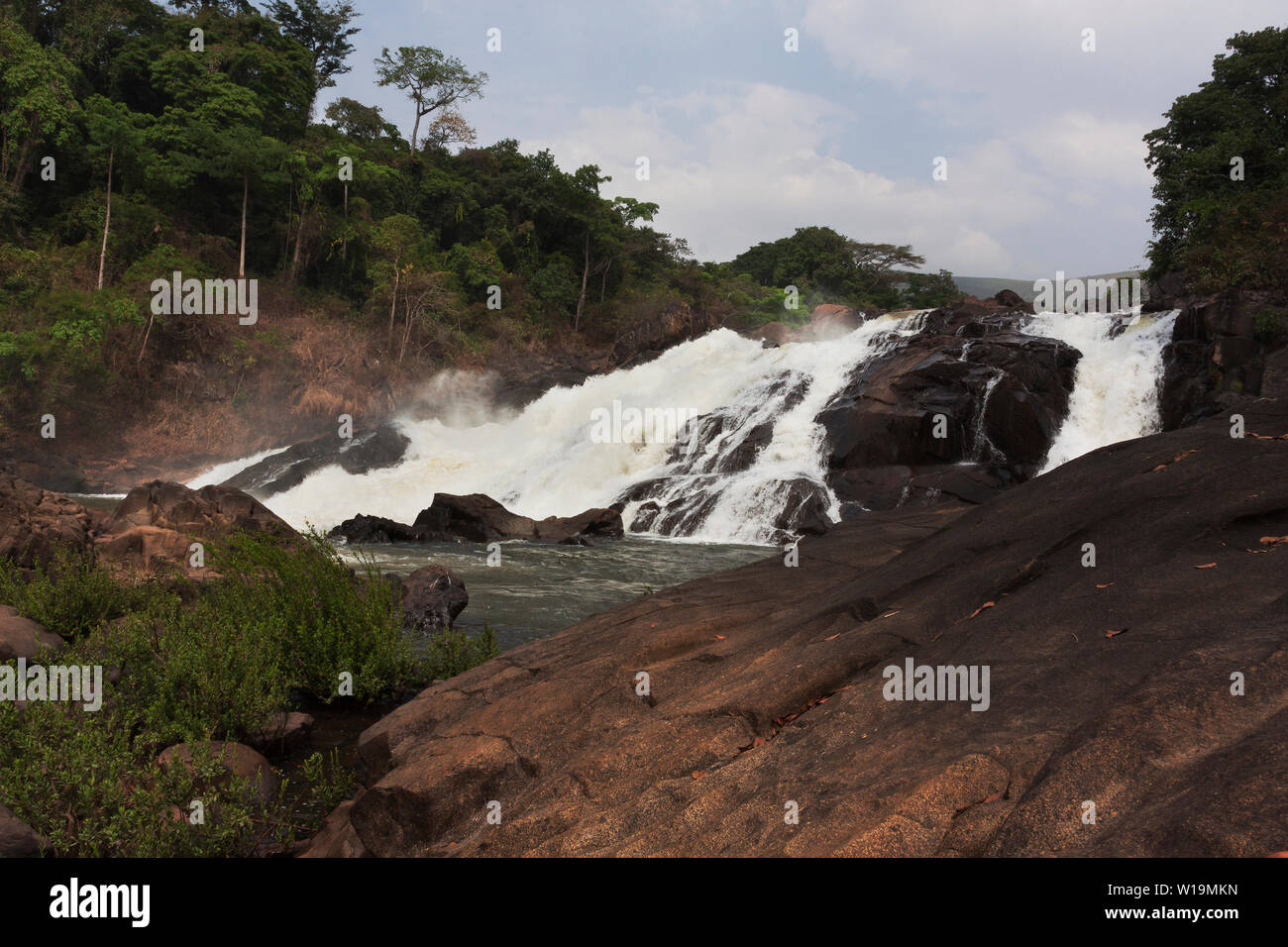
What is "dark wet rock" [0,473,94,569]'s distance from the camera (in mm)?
9609

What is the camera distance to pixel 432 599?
33.2 ft

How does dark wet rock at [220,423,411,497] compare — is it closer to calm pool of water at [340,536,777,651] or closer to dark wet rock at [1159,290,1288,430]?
calm pool of water at [340,536,777,651]

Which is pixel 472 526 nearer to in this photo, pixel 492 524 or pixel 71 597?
pixel 492 524

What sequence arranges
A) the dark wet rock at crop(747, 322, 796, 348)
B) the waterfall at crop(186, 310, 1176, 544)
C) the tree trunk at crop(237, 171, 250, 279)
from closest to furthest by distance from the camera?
the waterfall at crop(186, 310, 1176, 544), the tree trunk at crop(237, 171, 250, 279), the dark wet rock at crop(747, 322, 796, 348)

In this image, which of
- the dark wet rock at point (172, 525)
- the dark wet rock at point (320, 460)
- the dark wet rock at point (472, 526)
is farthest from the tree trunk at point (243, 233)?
the dark wet rock at point (172, 525)

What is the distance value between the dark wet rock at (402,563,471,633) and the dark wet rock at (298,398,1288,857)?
3.89m

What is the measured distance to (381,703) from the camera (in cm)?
707

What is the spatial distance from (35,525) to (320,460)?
16506mm

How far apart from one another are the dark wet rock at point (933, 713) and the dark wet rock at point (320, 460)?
2164cm

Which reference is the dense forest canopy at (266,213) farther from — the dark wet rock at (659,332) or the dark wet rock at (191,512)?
the dark wet rock at (191,512)

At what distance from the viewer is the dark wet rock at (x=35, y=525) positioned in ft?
31.5

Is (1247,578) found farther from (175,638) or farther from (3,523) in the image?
(3,523)

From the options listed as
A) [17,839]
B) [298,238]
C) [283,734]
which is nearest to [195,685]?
[283,734]

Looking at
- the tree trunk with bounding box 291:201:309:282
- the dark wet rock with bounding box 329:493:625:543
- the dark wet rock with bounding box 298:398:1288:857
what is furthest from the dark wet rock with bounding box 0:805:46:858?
the tree trunk with bounding box 291:201:309:282
